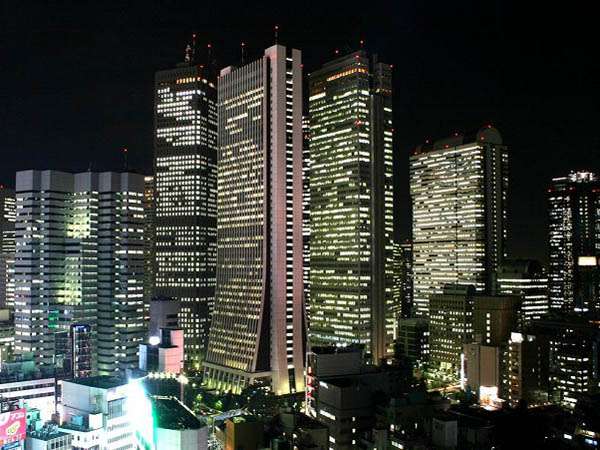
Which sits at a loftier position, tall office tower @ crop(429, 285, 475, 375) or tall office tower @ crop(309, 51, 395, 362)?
tall office tower @ crop(309, 51, 395, 362)

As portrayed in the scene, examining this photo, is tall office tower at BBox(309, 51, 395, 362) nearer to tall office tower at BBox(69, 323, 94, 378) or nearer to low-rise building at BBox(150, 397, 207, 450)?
tall office tower at BBox(69, 323, 94, 378)

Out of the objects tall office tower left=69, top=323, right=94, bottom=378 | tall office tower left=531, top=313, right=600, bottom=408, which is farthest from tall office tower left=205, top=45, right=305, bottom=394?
tall office tower left=531, top=313, right=600, bottom=408

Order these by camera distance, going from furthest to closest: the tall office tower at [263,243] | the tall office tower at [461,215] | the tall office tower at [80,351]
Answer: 1. the tall office tower at [461,215]
2. the tall office tower at [263,243]
3. the tall office tower at [80,351]

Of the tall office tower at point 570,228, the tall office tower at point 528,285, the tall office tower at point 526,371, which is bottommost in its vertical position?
the tall office tower at point 526,371

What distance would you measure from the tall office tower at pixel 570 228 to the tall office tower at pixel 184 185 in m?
72.5

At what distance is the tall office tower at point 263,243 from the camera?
89.1 m

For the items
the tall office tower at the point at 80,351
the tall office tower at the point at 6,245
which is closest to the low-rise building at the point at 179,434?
the tall office tower at the point at 80,351

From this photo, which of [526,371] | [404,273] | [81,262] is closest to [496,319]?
[526,371]

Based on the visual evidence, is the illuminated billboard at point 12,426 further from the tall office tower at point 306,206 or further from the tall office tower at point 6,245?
the tall office tower at point 6,245

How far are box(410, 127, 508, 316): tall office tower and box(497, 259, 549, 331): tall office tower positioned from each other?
805 cm

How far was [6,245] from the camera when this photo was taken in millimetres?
161625

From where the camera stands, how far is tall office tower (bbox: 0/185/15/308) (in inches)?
5605

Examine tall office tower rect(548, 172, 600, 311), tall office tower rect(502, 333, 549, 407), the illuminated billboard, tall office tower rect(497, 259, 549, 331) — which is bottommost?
tall office tower rect(502, 333, 549, 407)

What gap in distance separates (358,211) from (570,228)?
69.2m
